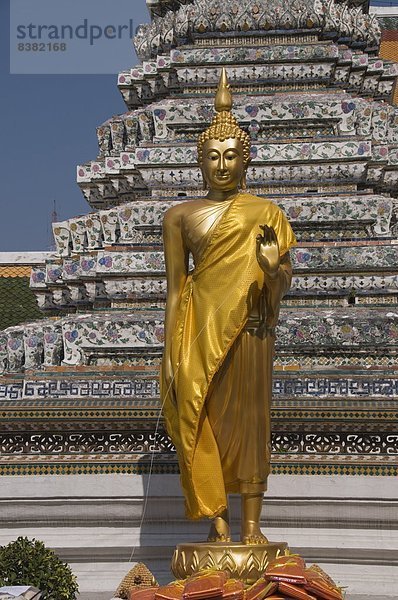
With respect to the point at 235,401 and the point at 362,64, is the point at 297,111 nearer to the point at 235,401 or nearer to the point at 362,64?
the point at 362,64

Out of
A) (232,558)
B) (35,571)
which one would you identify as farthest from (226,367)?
(35,571)

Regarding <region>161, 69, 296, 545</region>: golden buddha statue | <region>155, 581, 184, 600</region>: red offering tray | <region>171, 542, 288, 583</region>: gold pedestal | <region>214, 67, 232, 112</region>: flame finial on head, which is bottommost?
<region>155, 581, 184, 600</region>: red offering tray

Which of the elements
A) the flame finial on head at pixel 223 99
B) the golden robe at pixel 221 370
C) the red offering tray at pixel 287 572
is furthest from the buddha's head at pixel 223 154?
the red offering tray at pixel 287 572

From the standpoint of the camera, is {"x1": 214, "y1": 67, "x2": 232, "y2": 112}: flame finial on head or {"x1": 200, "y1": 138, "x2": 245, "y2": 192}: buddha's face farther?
{"x1": 214, "y1": 67, "x2": 232, "y2": 112}: flame finial on head

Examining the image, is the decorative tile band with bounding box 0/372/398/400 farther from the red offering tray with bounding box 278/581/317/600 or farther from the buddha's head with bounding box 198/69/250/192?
the red offering tray with bounding box 278/581/317/600

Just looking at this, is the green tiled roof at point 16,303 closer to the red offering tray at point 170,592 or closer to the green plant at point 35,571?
the green plant at point 35,571

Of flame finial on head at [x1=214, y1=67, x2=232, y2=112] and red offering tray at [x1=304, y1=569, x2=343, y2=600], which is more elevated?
flame finial on head at [x1=214, y1=67, x2=232, y2=112]

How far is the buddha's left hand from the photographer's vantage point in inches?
309

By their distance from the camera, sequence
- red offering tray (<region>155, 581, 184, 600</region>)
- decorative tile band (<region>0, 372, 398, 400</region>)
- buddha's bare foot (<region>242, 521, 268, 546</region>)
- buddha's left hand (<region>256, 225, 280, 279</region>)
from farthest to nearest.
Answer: decorative tile band (<region>0, 372, 398, 400</region>) → buddha's bare foot (<region>242, 521, 268, 546</region>) → buddha's left hand (<region>256, 225, 280, 279</region>) → red offering tray (<region>155, 581, 184, 600</region>)

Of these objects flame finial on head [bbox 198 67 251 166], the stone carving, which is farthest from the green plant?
the stone carving

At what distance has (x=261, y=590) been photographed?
7.30 m

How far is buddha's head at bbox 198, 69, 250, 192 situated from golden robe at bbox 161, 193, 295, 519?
1.01ft

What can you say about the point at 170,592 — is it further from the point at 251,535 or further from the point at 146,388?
the point at 146,388

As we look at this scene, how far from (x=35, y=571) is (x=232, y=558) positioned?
132cm
